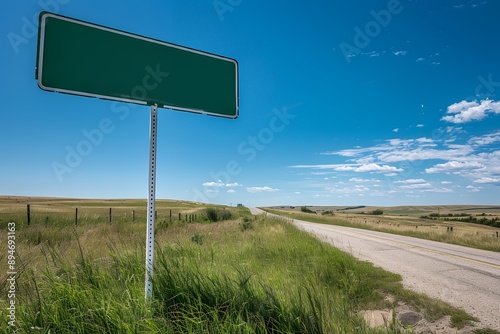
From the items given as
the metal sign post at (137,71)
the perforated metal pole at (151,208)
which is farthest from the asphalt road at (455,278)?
the metal sign post at (137,71)

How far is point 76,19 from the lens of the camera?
310cm

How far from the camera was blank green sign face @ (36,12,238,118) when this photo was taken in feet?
9.66

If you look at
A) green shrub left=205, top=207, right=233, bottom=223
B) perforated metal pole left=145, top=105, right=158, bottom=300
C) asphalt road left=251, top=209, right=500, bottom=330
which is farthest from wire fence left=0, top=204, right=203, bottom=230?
asphalt road left=251, top=209, right=500, bottom=330

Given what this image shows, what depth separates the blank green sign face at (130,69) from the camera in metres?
2.94

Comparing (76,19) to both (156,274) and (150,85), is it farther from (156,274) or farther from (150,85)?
(156,274)

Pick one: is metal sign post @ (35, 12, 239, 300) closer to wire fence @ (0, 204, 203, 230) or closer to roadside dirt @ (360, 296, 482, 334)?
roadside dirt @ (360, 296, 482, 334)

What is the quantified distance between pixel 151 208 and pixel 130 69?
160 cm

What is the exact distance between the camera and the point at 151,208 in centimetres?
343

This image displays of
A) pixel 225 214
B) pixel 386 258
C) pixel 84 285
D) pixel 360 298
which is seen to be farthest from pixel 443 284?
pixel 225 214

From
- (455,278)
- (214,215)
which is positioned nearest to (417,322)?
(455,278)

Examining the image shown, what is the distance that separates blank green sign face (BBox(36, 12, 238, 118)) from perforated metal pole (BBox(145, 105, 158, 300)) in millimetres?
311

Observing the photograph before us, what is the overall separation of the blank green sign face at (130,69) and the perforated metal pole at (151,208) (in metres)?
0.31

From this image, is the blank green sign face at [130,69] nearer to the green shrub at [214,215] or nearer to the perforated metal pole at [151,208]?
the perforated metal pole at [151,208]

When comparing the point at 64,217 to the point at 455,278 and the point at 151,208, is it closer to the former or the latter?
the point at 151,208
